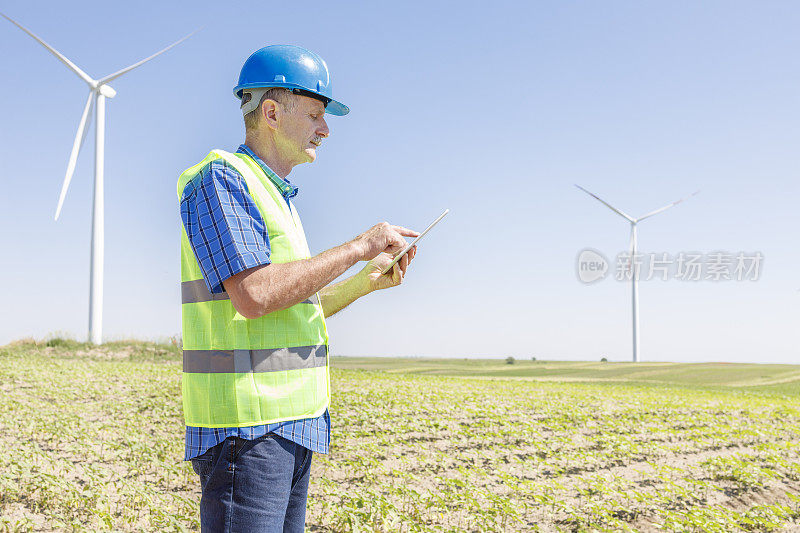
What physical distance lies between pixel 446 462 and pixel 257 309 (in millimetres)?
6214

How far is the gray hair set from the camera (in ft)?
6.93

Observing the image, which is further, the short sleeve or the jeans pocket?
the jeans pocket

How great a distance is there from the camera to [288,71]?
2.10 metres

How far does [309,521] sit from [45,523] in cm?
209

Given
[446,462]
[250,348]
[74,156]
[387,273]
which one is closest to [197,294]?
[250,348]

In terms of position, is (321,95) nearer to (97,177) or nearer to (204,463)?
(204,463)

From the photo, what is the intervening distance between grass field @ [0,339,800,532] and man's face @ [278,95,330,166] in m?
3.52

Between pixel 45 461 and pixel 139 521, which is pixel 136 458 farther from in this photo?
pixel 139 521

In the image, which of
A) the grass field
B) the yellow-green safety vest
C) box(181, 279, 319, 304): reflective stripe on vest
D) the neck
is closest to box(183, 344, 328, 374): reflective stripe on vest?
the yellow-green safety vest

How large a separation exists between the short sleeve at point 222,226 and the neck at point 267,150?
0.78 feet

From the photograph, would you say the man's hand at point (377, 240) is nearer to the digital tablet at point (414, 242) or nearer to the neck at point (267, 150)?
the digital tablet at point (414, 242)

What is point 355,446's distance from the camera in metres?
8.18

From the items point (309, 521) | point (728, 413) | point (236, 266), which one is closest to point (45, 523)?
point (309, 521)

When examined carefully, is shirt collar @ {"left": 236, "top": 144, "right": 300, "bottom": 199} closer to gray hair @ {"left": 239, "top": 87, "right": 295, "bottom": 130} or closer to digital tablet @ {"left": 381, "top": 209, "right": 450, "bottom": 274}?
gray hair @ {"left": 239, "top": 87, "right": 295, "bottom": 130}
